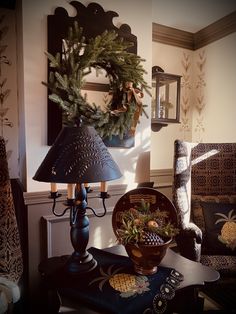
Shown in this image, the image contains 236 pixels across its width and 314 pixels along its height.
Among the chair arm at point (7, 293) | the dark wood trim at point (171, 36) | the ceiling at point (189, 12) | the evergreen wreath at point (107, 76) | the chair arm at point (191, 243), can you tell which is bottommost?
the chair arm at point (7, 293)

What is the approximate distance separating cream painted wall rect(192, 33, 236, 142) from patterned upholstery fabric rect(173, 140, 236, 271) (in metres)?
0.43

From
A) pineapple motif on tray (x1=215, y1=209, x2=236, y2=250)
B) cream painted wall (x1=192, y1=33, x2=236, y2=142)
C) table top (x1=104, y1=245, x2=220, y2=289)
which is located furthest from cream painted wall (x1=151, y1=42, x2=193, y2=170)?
table top (x1=104, y1=245, x2=220, y2=289)

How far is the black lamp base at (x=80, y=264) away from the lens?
118cm

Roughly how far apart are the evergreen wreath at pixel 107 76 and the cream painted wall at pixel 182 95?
85cm

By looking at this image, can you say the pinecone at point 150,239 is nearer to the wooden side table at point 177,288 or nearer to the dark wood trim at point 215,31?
the wooden side table at point 177,288

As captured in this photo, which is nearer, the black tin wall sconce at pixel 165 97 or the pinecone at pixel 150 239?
the pinecone at pixel 150 239

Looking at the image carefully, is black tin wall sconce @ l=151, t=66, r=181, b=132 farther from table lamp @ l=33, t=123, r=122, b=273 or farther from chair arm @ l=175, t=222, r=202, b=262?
table lamp @ l=33, t=123, r=122, b=273

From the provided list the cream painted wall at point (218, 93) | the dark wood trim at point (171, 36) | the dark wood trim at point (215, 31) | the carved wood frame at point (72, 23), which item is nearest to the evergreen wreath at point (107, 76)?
the carved wood frame at point (72, 23)

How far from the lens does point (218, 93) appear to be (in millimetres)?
2508

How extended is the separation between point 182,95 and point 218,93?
1.22 feet

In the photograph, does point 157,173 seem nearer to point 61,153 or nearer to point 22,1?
point 61,153

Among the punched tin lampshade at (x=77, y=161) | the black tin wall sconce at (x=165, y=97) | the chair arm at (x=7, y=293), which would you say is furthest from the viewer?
the black tin wall sconce at (x=165, y=97)

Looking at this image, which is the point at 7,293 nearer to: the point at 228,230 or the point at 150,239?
the point at 150,239

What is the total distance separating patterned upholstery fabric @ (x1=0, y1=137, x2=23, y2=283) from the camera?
1381 mm
